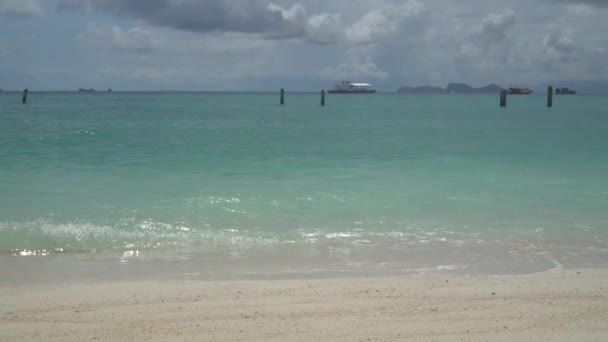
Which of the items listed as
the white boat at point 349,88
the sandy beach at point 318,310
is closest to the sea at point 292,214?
the sandy beach at point 318,310

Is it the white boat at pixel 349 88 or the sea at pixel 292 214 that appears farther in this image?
the white boat at pixel 349 88

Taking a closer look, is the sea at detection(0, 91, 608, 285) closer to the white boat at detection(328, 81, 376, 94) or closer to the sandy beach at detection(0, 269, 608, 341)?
the sandy beach at detection(0, 269, 608, 341)

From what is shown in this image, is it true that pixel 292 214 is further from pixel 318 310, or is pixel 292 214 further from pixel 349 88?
pixel 349 88

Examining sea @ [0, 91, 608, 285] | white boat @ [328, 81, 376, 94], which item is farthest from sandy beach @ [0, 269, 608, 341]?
white boat @ [328, 81, 376, 94]

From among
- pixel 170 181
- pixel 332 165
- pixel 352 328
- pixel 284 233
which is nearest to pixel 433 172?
pixel 332 165

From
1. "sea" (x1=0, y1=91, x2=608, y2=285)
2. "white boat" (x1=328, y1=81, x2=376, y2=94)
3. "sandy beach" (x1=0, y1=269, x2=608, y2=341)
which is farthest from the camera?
Result: "white boat" (x1=328, y1=81, x2=376, y2=94)

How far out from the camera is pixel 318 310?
219 inches

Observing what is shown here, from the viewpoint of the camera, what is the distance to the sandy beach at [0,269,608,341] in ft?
16.5

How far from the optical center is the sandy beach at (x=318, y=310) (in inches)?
198

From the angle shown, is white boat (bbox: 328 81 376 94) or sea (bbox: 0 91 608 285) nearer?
sea (bbox: 0 91 608 285)

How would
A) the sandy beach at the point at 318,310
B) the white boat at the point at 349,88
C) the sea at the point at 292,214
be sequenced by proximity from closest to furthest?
the sandy beach at the point at 318,310, the sea at the point at 292,214, the white boat at the point at 349,88

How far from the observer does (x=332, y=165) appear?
17.9m

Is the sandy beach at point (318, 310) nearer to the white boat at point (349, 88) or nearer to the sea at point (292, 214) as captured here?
the sea at point (292, 214)

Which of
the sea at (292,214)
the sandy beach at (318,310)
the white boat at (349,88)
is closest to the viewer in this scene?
the sandy beach at (318,310)
